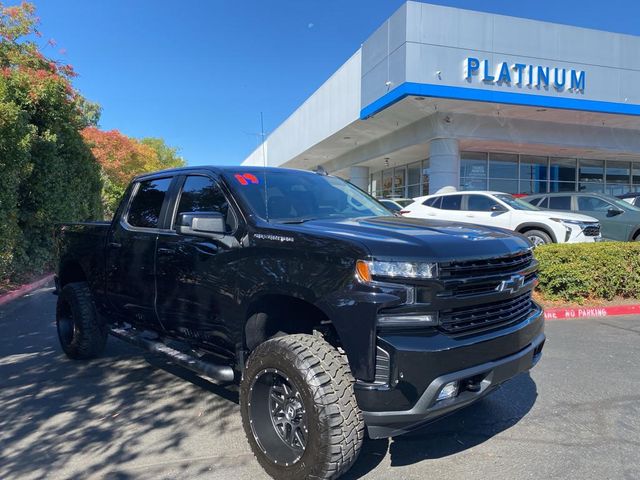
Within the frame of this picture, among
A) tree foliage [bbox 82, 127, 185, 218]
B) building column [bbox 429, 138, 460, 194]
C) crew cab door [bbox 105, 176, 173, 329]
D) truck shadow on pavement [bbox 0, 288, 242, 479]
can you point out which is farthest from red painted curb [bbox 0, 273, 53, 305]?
tree foliage [bbox 82, 127, 185, 218]

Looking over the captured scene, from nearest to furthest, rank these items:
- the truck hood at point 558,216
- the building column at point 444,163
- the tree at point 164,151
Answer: the truck hood at point 558,216 → the building column at point 444,163 → the tree at point 164,151

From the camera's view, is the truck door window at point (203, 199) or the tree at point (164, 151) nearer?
the truck door window at point (203, 199)

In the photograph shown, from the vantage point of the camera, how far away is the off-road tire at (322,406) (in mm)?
2635

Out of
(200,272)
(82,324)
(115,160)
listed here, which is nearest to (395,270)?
(200,272)

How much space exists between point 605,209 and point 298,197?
38.9 ft

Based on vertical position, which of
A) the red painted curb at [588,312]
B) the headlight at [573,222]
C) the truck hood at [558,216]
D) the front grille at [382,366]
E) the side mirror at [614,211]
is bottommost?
the red painted curb at [588,312]

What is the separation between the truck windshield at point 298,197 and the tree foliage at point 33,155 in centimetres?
669

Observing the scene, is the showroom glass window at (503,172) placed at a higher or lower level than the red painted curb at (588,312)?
higher

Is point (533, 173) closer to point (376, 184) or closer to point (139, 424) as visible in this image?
point (376, 184)

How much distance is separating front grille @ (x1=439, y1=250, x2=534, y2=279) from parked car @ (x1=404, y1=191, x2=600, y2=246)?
7.33 m

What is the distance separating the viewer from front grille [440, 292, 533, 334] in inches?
108

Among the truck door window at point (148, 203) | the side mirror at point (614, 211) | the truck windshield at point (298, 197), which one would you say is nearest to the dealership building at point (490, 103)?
the side mirror at point (614, 211)

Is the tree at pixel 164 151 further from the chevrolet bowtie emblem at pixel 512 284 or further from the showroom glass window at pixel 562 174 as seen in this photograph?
the chevrolet bowtie emblem at pixel 512 284

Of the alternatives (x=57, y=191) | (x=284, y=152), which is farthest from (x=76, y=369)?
(x=284, y=152)
